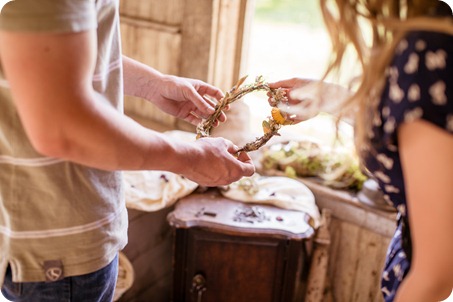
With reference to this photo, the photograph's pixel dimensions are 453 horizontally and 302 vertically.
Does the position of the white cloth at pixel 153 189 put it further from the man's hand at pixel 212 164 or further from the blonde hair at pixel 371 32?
the blonde hair at pixel 371 32

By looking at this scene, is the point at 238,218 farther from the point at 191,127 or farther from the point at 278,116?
the point at 278,116

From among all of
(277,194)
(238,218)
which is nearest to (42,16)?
(238,218)

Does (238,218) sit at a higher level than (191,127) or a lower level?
lower

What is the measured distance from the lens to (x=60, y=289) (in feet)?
3.17

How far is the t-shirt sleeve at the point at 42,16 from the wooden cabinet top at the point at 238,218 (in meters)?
1.43

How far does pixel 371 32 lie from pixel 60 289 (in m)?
0.70

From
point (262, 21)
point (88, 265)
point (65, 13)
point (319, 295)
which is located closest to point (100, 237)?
point (88, 265)

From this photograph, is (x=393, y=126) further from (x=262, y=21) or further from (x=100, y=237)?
(x=262, y=21)

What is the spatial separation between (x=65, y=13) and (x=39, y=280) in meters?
0.49

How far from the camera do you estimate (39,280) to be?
94cm

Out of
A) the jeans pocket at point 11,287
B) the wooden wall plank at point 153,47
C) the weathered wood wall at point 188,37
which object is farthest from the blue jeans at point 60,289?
the wooden wall plank at point 153,47

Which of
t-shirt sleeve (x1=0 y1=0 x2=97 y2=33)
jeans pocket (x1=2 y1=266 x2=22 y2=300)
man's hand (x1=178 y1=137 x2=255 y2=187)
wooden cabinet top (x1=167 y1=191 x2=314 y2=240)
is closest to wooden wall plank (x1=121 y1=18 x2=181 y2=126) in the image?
wooden cabinet top (x1=167 y1=191 x2=314 y2=240)

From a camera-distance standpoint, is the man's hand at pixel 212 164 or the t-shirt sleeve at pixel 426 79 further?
the man's hand at pixel 212 164

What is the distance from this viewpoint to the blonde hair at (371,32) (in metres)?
0.72
